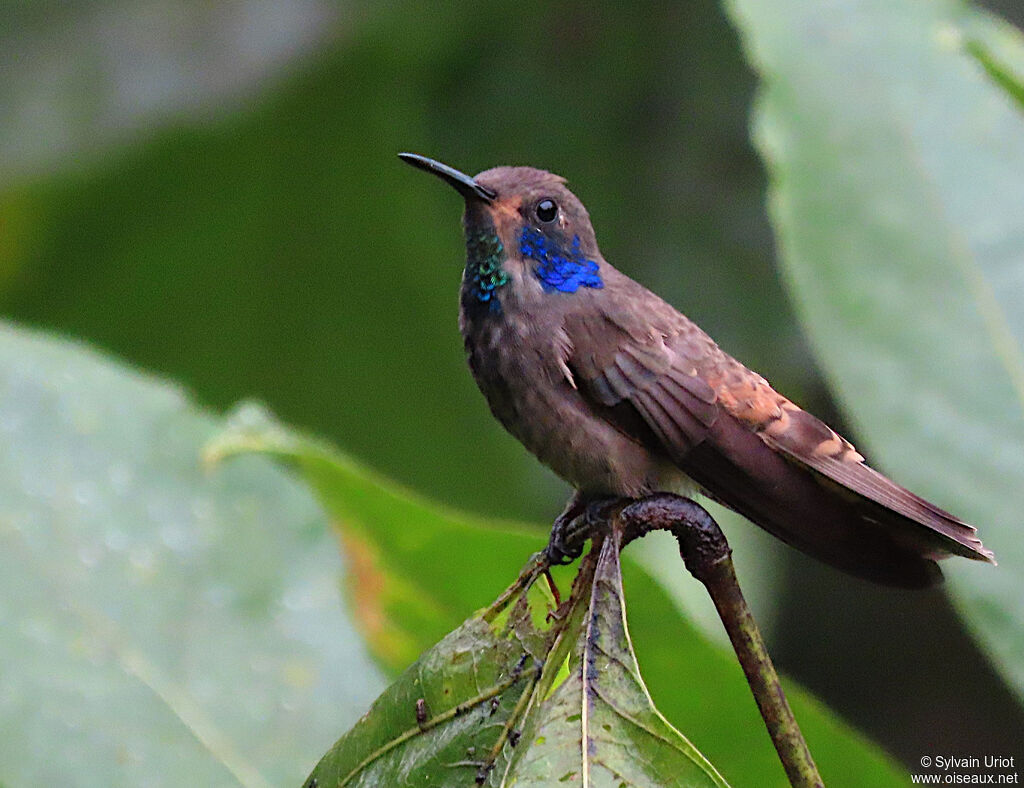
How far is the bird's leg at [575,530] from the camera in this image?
5.59 ft

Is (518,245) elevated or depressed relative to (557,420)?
elevated

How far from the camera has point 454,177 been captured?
1919mm

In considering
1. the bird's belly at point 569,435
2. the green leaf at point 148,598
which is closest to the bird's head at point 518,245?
the bird's belly at point 569,435

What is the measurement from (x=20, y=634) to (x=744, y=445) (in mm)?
1433

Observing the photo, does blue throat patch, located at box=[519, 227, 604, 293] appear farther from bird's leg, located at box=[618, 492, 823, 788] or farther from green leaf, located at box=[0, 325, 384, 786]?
green leaf, located at box=[0, 325, 384, 786]

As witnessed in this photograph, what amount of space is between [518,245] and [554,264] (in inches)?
2.5

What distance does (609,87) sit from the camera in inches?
172

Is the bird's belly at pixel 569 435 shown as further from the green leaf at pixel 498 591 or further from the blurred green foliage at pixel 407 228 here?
the blurred green foliage at pixel 407 228

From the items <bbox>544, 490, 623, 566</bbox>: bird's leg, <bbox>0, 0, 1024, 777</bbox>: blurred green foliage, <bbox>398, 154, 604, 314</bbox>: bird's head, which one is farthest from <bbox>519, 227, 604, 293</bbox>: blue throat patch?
<bbox>0, 0, 1024, 777</bbox>: blurred green foliage

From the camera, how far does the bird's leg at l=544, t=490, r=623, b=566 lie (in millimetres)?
1703

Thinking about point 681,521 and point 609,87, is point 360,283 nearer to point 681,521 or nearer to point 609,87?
point 609,87

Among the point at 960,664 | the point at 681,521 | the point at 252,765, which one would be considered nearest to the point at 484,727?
the point at 681,521

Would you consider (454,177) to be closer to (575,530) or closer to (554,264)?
(554,264)

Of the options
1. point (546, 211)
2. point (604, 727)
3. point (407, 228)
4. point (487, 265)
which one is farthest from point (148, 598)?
point (407, 228)
